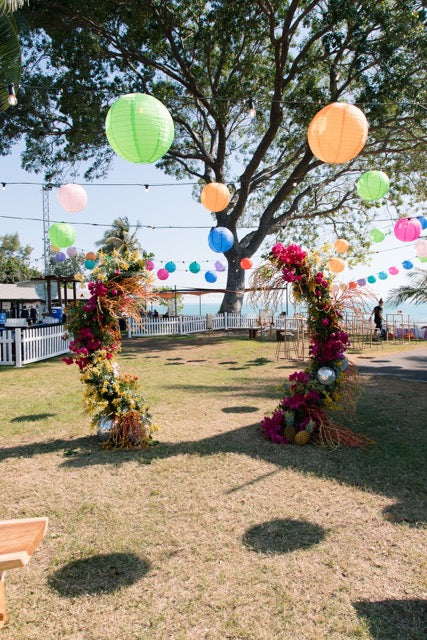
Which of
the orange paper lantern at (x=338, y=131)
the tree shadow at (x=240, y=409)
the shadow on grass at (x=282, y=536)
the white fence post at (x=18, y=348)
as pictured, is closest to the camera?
the shadow on grass at (x=282, y=536)

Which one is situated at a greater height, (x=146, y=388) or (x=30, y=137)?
(x=30, y=137)

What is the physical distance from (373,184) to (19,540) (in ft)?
31.7

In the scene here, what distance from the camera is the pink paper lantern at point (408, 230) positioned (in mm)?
11773

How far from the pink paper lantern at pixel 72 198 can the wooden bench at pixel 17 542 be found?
857 centimetres

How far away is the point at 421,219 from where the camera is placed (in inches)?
522

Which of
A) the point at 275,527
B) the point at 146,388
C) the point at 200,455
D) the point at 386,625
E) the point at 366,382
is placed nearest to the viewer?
the point at 386,625

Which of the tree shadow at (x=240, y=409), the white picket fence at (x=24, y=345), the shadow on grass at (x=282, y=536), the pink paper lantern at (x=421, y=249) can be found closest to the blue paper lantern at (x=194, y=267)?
the white picket fence at (x=24, y=345)

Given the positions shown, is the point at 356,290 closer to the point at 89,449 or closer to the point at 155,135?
the point at 155,135

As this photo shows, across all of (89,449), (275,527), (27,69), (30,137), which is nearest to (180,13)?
(27,69)

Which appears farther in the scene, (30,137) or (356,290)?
(30,137)

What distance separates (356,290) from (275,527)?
3351mm

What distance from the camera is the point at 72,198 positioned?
9906mm

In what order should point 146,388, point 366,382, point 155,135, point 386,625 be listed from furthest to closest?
point 366,382, point 146,388, point 155,135, point 386,625

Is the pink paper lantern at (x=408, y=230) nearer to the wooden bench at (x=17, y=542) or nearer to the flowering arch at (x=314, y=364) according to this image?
the flowering arch at (x=314, y=364)
